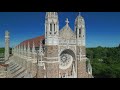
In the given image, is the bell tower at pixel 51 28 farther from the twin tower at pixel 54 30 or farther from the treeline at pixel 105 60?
the treeline at pixel 105 60

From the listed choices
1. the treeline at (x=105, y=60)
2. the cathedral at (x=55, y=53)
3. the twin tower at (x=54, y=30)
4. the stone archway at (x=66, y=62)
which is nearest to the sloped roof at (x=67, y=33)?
the cathedral at (x=55, y=53)

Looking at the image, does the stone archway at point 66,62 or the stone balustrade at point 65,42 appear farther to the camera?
the stone balustrade at point 65,42

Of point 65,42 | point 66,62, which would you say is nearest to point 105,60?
point 66,62

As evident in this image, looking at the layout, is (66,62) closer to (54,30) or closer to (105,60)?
(54,30)

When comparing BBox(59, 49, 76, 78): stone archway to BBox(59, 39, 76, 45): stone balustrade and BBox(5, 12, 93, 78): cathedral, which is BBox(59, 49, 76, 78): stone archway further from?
BBox(59, 39, 76, 45): stone balustrade

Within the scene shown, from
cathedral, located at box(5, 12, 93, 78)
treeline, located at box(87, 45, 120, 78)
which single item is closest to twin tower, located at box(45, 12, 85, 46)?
cathedral, located at box(5, 12, 93, 78)

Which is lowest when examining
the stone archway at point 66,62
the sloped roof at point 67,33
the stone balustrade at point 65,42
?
the stone archway at point 66,62
